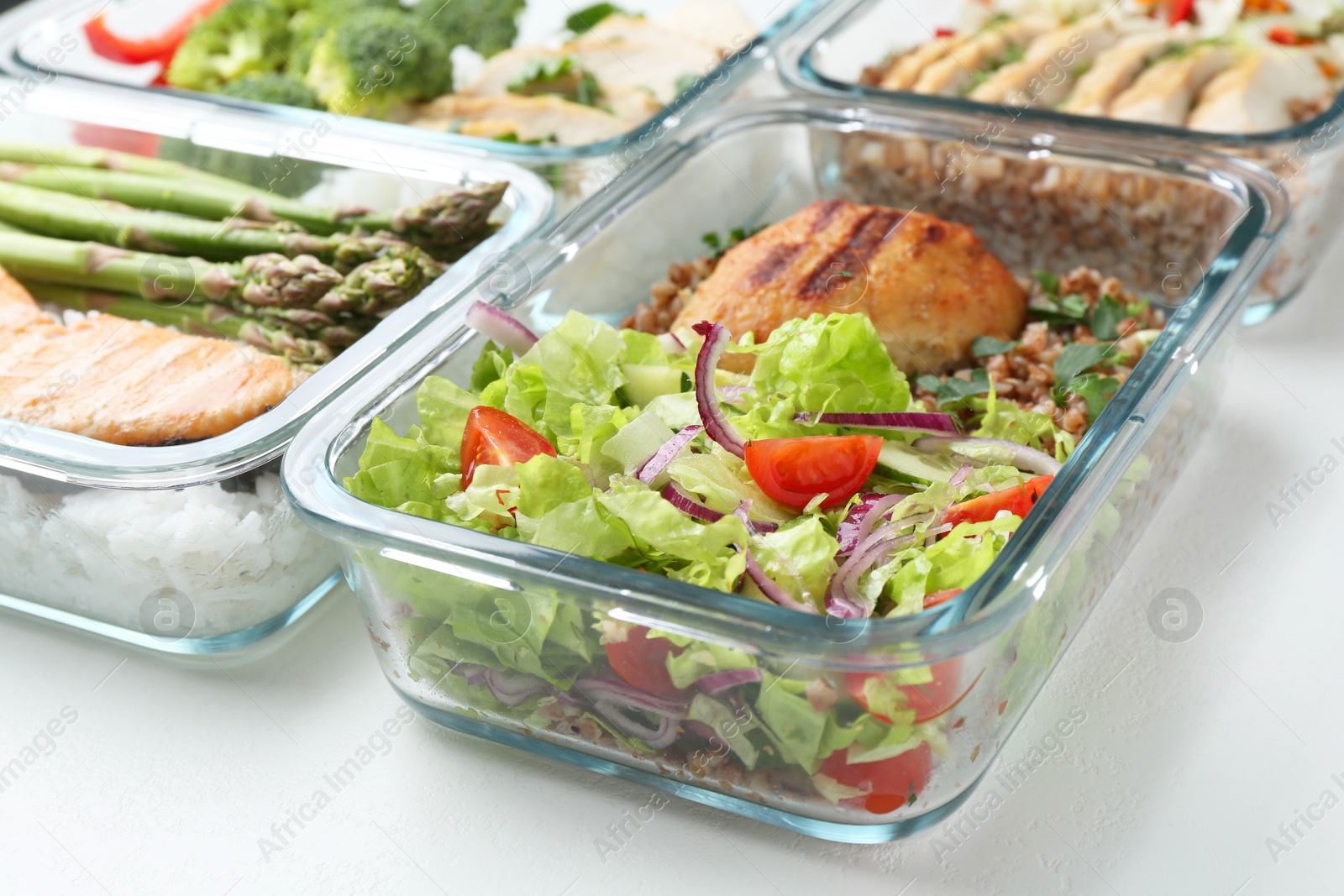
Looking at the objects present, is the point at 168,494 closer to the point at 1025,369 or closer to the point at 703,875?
the point at 703,875

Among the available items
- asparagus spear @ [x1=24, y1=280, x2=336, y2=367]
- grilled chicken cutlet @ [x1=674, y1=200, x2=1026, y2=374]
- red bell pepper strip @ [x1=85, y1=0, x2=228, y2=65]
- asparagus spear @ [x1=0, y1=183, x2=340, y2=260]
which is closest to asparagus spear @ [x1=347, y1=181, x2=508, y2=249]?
asparagus spear @ [x1=0, y1=183, x2=340, y2=260]

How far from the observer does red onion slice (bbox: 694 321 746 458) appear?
1409 millimetres

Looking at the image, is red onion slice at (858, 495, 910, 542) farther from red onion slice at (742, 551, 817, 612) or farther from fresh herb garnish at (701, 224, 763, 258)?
fresh herb garnish at (701, 224, 763, 258)

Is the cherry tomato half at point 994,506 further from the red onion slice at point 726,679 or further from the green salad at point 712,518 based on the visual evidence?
the red onion slice at point 726,679

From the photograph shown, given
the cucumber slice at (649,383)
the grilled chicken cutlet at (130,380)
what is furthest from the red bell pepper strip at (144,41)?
the cucumber slice at (649,383)

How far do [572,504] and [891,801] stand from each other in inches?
17.0

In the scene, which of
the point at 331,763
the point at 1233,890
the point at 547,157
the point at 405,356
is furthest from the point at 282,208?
the point at 1233,890

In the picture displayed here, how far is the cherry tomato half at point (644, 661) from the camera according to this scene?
116 cm

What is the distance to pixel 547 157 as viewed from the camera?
209 centimetres

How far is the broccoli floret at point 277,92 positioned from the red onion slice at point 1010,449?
5.41 feet

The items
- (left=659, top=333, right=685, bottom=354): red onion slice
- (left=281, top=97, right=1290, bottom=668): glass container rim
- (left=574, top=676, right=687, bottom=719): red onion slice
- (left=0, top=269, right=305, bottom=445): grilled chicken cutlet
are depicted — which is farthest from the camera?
(left=659, top=333, right=685, bottom=354): red onion slice

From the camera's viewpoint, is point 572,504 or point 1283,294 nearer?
point 572,504

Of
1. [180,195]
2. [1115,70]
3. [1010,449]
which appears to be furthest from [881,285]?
[180,195]

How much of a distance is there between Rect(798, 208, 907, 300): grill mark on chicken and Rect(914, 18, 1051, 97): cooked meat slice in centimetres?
59
